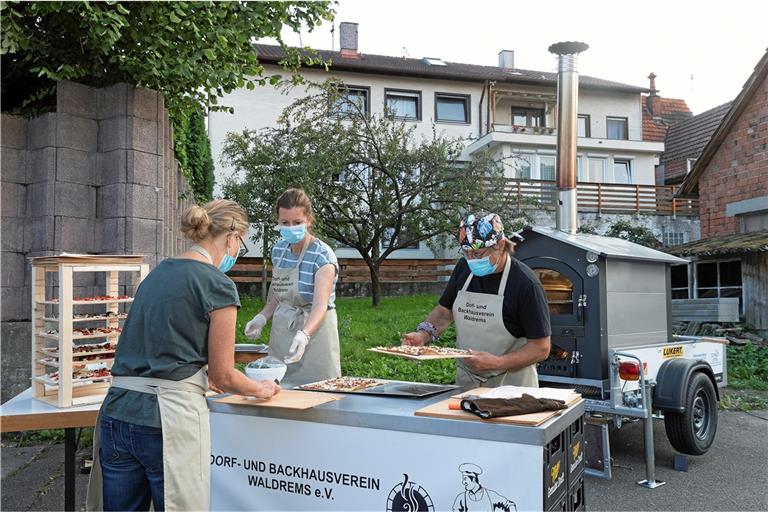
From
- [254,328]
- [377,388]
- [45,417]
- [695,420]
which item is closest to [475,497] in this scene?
[377,388]

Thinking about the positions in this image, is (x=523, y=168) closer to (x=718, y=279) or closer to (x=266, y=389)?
(x=718, y=279)

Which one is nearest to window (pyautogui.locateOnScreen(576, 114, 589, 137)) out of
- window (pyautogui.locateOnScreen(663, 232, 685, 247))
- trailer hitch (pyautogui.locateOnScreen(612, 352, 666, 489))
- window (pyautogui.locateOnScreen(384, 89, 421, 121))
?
window (pyautogui.locateOnScreen(663, 232, 685, 247))

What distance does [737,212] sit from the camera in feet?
47.1

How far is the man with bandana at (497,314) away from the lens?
3.27 meters

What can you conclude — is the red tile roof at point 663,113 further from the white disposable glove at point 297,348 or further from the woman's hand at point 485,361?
the white disposable glove at point 297,348

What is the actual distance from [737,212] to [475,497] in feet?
47.7

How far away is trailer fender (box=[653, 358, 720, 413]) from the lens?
5059 mm

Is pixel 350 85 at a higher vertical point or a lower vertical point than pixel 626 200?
higher

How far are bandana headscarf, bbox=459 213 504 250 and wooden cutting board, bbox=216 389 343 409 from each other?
1.14m

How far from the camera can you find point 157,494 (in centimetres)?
223

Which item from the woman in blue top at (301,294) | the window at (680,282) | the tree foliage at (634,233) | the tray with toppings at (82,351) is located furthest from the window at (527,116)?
the tray with toppings at (82,351)

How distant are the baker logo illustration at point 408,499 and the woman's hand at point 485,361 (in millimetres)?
903

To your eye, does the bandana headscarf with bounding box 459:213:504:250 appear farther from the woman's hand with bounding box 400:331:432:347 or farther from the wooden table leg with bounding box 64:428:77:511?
the wooden table leg with bounding box 64:428:77:511

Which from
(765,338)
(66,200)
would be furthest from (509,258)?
(765,338)
